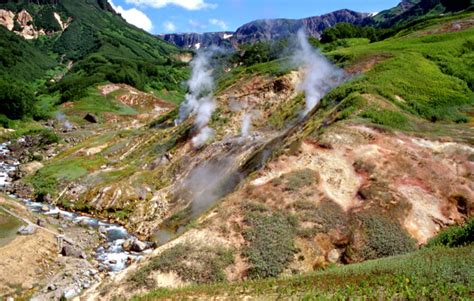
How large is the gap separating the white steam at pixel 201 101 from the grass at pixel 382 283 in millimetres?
32262

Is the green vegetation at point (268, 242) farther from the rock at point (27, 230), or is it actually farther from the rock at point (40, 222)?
the rock at point (40, 222)

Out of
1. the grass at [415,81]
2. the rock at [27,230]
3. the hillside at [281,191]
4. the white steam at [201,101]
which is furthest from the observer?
the white steam at [201,101]

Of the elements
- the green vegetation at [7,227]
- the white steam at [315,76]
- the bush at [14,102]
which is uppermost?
the bush at [14,102]

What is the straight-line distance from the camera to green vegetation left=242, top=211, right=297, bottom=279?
23703 millimetres

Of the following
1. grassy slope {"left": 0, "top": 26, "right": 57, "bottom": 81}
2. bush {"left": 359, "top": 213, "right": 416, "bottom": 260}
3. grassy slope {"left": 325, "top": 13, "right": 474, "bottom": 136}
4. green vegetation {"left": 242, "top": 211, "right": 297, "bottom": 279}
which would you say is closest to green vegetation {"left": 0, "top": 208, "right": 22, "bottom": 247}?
green vegetation {"left": 242, "top": 211, "right": 297, "bottom": 279}

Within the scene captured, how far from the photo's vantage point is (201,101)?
2458 inches

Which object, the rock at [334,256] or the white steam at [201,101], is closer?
the rock at [334,256]

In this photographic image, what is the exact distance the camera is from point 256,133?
156ft

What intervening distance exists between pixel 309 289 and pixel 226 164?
87.5 ft

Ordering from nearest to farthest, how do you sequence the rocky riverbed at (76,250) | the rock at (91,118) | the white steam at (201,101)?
the rocky riverbed at (76,250) → the white steam at (201,101) → the rock at (91,118)

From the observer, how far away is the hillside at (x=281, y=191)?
22417mm

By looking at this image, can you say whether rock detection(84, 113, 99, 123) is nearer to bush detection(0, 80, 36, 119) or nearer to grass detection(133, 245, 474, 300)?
bush detection(0, 80, 36, 119)

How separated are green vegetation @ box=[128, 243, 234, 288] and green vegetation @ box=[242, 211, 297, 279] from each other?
132 cm

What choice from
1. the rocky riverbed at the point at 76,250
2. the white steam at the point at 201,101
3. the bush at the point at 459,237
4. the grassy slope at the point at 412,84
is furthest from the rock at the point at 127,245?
the bush at the point at 459,237
